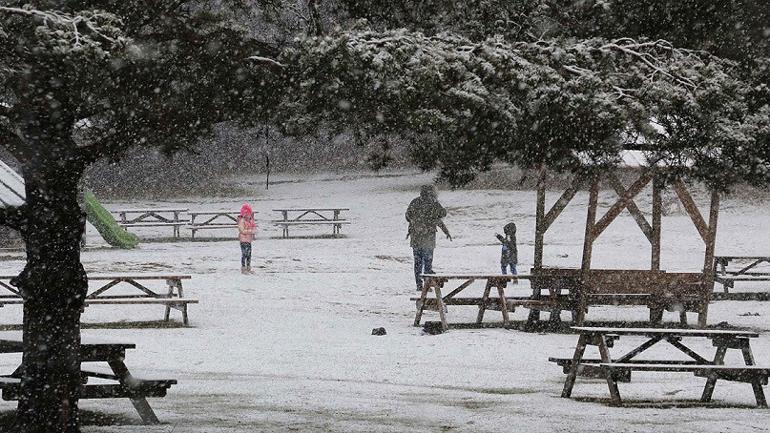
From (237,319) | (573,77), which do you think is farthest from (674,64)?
(237,319)

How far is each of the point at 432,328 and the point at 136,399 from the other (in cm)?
644

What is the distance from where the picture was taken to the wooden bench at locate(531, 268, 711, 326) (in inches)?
582

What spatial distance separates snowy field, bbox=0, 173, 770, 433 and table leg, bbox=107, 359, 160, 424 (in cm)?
14

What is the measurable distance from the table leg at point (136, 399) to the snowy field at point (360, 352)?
141 millimetres

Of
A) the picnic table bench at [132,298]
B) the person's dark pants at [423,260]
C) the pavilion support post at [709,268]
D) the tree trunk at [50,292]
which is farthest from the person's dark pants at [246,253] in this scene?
the tree trunk at [50,292]

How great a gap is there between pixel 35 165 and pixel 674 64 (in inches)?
157

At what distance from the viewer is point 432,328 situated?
46.5 feet

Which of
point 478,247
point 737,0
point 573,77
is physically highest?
point 737,0

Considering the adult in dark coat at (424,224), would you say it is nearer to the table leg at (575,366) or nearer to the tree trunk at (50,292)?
the table leg at (575,366)

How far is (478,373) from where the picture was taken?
11.2 m

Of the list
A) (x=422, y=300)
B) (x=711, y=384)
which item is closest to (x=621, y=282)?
(x=422, y=300)

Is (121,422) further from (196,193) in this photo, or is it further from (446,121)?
(196,193)

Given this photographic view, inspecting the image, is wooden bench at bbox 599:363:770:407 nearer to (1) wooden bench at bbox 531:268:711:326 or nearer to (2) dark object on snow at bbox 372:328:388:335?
(2) dark object on snow at bbox 372:328:388:335

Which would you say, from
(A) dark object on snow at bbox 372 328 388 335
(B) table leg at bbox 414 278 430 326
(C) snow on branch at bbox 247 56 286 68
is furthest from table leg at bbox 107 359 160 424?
(B) table leg at bbox 414 278 430 326
